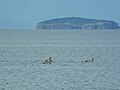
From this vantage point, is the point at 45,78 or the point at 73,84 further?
the point at 45,78

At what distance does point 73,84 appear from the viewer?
3600 centimetres

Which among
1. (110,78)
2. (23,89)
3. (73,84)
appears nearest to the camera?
(23,89)

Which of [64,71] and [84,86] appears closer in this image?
[84,86]

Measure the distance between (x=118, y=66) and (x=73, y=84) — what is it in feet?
46.5

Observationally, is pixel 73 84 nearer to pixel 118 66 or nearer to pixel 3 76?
pixel 3 76

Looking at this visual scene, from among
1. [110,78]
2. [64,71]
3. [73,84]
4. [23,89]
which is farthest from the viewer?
[64,71]

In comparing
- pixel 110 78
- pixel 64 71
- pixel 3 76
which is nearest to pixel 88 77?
pixel 110 78

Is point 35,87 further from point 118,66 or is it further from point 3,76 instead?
point 118,66

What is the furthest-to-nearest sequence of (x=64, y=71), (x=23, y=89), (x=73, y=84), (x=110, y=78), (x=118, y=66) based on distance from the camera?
(x=118, y=66) < (x=64, y=71) < (x=110, y=78) < (x=73, y=84) < (x=23, y=89)

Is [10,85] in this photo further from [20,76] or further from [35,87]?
[20,76]

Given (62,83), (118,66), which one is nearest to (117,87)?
(62,83)

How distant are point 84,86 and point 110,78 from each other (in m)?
4.87

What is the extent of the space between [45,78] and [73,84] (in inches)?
160

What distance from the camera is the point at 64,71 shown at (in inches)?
1745
